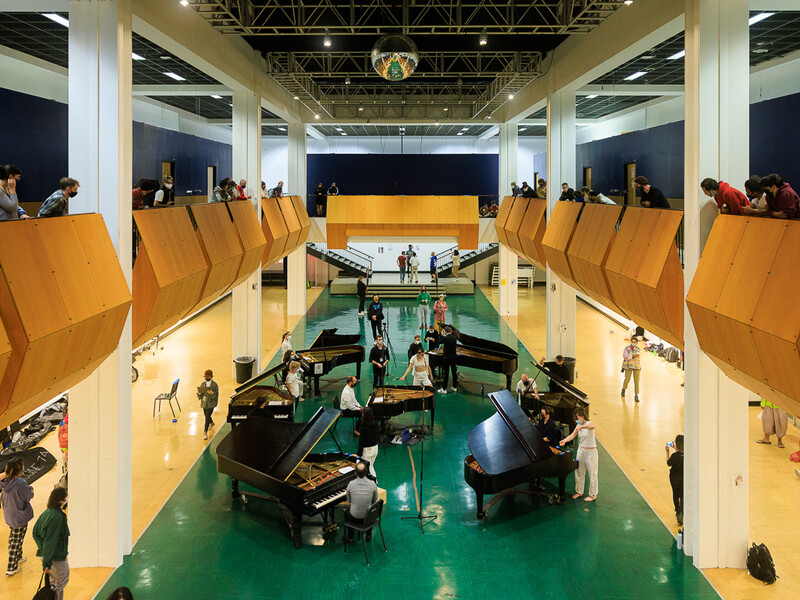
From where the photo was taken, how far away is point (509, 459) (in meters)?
11.9

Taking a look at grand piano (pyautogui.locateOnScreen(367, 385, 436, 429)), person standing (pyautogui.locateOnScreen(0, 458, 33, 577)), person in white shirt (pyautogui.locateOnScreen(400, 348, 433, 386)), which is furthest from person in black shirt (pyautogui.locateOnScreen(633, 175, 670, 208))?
person standing (pyautogui.locateOnScreen(0, 458, 33, 577))

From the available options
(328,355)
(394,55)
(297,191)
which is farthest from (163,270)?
(297,191)

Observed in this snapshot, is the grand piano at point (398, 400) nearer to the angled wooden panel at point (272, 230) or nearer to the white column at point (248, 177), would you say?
the angled wooden panel at point (272, 230)

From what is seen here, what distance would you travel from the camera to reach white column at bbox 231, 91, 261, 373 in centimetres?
2027

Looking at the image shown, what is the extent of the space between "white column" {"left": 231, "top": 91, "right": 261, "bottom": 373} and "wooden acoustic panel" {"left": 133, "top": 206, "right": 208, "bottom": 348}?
781cm

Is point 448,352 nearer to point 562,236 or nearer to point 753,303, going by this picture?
point 562,236

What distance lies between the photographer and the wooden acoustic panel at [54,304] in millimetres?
6281

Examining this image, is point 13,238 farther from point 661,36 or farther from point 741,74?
point 661,36

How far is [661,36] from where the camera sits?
13.0 m

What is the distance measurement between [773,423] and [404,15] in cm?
1225

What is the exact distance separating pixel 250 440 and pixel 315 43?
13.3 m

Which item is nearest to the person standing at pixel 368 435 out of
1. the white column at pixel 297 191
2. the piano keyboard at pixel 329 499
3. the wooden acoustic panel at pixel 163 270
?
the piano keyboard at pixel 329 499

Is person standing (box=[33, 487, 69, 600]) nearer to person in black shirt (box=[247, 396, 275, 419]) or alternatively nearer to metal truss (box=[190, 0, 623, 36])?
person in black shirt (box=[247, 396, 275, 419])

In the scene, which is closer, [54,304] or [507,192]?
[54,304]
